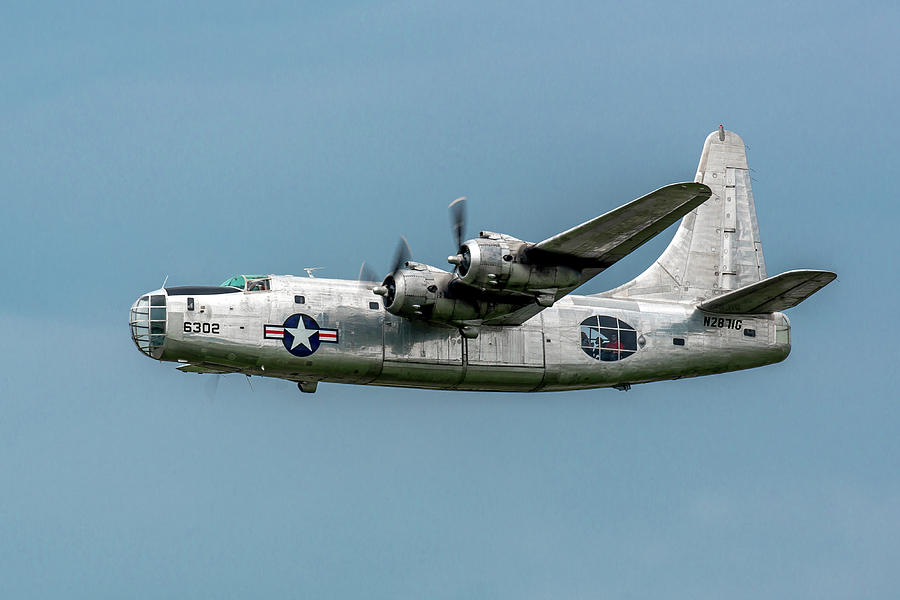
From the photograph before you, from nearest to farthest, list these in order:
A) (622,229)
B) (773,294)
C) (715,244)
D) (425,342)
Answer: (622,229) < (425,342) < (773,294) < (715,244)

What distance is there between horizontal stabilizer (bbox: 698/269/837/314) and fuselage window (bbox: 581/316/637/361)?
2.12 m

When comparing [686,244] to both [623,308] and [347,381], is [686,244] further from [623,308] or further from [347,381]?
[347,381]

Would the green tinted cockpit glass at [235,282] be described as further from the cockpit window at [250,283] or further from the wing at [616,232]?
the wing at [616,232]

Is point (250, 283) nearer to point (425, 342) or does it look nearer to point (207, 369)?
point (207, 369)

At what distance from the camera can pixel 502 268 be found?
28.6m

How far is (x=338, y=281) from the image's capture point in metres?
30.5

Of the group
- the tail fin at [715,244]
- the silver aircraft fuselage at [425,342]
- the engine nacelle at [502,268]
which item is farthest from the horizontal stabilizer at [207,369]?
the tail fin at [715,244]

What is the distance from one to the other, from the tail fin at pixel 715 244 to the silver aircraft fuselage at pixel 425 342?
0.98 meters

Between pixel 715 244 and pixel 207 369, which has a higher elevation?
pixel 715 244

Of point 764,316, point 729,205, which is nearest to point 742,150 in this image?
point 729,205

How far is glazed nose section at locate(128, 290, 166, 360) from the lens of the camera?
28859 mm

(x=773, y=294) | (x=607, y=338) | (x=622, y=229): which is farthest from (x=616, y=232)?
(x=773, y=294)

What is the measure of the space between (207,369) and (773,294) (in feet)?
41.2

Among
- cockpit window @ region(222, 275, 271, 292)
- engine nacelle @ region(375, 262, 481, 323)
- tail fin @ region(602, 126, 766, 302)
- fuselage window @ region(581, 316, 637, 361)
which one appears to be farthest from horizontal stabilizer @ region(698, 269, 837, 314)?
cockpit window @ region(222, 275, 271, 292)
